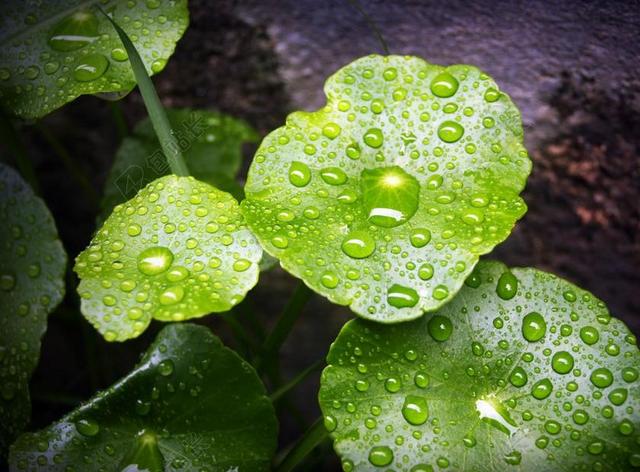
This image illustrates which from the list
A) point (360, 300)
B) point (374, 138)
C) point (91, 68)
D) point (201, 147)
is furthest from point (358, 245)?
point (201, 147)

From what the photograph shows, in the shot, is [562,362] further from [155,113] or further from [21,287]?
[21,287]

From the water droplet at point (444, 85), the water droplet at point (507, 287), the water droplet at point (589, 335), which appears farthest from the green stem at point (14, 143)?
the water droplet at point (589, 335)

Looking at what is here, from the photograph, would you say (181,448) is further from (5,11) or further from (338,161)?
(5,11)

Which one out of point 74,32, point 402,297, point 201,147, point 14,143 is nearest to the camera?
point 402,297

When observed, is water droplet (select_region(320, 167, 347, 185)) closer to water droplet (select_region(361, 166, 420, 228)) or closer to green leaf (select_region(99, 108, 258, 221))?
water droplet (select_region(361, 166, 420, 228))

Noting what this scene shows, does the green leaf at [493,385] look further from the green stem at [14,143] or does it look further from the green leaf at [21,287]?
the green stem at [14,143]

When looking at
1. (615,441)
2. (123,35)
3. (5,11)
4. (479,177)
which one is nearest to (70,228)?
(5,11)

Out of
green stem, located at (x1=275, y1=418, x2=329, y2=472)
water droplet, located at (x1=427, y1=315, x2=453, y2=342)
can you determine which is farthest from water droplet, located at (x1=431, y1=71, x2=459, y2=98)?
green stem, located at (x1=275, y1=418, x2=329, y2=472)
